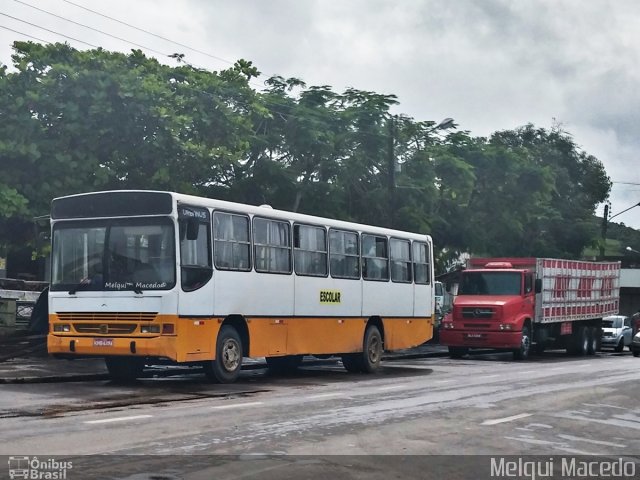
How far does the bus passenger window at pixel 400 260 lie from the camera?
25.2 metres

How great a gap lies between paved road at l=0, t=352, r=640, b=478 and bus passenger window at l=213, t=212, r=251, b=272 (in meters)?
2.07

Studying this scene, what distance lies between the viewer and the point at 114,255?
17906 mm

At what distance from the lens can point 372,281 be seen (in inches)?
948

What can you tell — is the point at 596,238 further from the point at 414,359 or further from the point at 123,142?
the point at 123,142

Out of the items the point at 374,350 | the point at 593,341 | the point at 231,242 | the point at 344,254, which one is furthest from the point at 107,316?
the point at 593,341

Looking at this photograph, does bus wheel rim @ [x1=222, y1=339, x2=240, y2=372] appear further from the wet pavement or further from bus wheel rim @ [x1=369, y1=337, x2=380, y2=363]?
bus wheel rim @ [x1=369, y1=337, x2=380, y2=363]

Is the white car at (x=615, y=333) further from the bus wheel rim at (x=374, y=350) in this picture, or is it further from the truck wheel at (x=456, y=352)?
the bus wheel rim at (x=374, y=350)

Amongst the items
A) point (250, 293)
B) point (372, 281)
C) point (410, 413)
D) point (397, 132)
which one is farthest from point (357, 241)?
point (397, 132)

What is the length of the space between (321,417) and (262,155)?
26682mm

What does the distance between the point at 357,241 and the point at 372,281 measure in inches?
42.8

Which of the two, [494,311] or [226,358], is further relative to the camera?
[494,311]

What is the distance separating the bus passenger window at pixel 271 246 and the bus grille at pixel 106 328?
307cm

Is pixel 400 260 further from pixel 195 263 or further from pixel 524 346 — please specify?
pixel 524 346

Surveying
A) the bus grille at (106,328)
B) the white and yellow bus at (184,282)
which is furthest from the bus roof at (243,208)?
the bus grille at (106,328)
